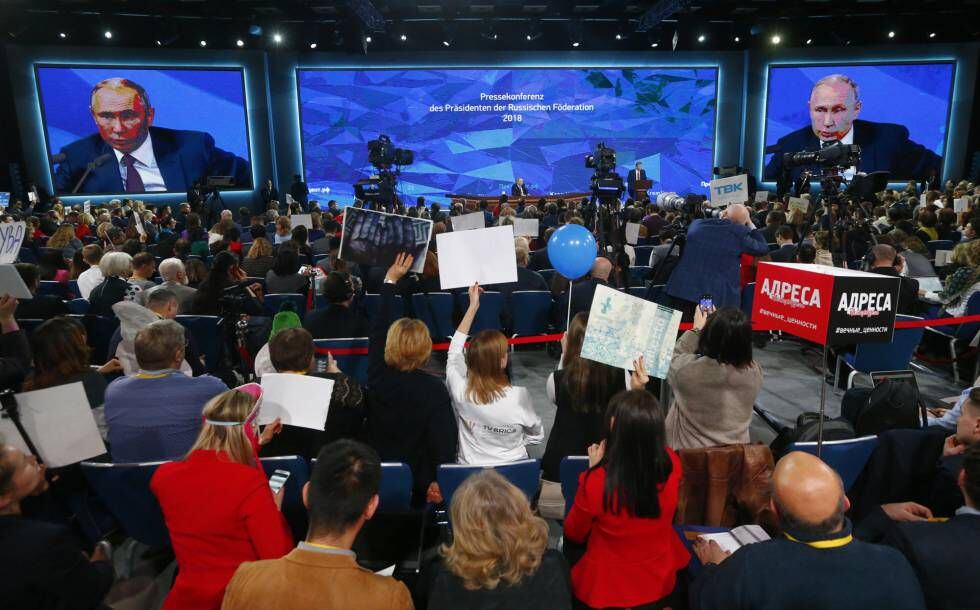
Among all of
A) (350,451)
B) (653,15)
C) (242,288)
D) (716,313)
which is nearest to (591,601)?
(350,451)

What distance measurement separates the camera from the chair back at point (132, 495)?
2.53 metres

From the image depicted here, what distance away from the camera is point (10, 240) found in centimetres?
461

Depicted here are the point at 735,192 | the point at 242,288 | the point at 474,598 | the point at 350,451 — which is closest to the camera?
the point at 474,598

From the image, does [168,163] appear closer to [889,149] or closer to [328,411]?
[328,411]

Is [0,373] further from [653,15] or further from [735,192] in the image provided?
[653,15]

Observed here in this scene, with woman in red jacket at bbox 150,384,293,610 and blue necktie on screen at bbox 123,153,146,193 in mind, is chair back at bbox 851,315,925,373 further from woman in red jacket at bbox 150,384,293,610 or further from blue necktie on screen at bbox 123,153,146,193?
blue necktie on screen at bbox 123,153,146,193

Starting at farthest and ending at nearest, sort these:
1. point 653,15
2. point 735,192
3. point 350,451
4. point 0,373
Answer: point 653,15, point 735,192, point 0,373, point 350,451

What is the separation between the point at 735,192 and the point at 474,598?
6.03 metres

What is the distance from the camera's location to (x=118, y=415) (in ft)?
8.91

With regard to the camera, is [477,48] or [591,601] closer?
[591,601]

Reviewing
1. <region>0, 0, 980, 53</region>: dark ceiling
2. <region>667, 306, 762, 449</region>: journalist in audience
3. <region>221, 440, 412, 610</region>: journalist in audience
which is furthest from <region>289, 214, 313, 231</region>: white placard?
<region>221, 440, 412, 610</region>: journalist in audience

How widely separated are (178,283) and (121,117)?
1232 centimetres

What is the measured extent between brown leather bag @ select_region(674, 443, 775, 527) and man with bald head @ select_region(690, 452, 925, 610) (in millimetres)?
1028

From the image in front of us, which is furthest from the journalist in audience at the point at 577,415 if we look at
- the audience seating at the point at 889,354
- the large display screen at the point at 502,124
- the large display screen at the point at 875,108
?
the large display screen at the point at 875,108
